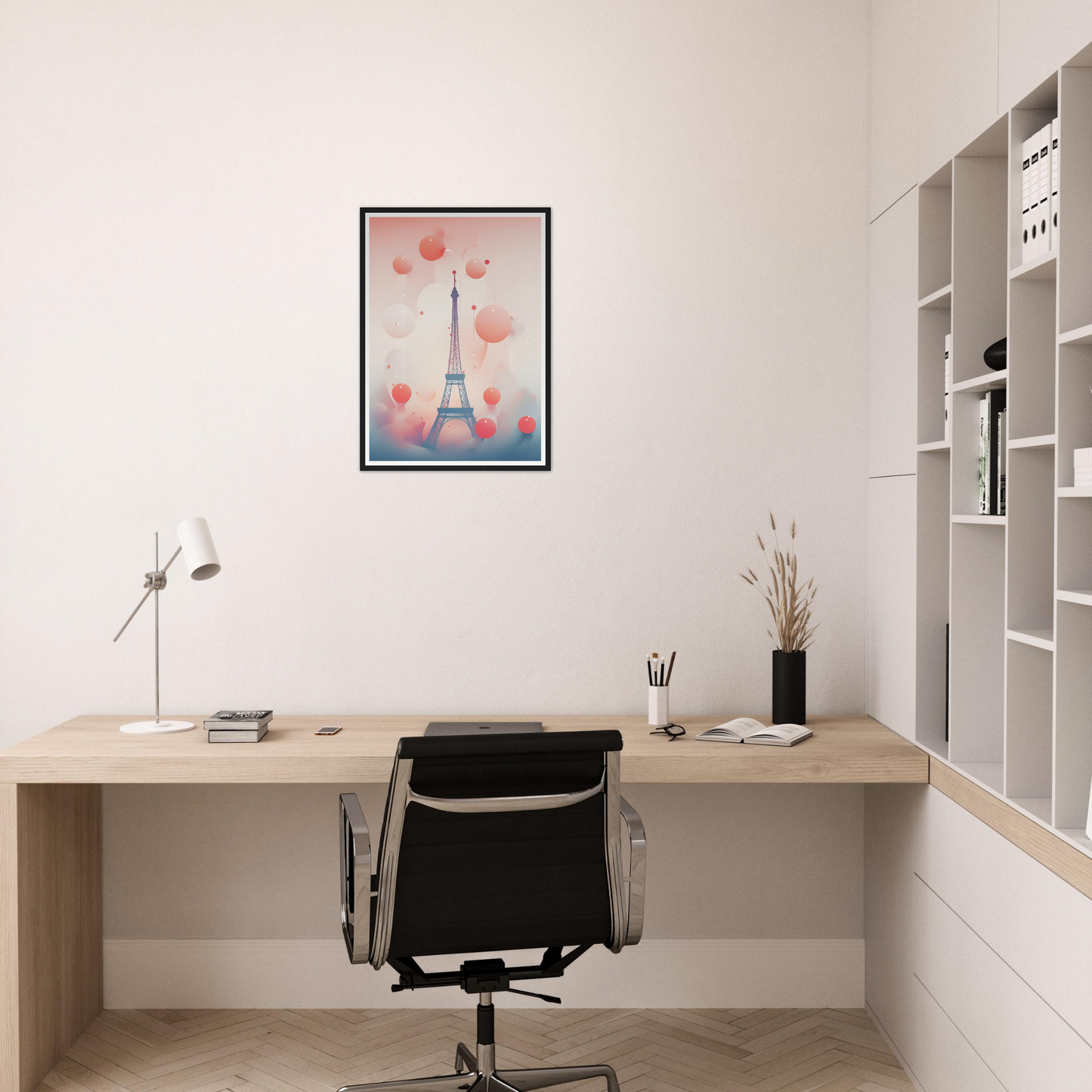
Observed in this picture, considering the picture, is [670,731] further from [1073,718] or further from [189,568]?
[189,568]

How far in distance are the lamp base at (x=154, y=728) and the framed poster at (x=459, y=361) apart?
0.89 m

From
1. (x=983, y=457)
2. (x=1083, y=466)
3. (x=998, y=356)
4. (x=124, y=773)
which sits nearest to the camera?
(x=1083, y=466)

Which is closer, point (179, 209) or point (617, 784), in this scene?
point (617, 784)

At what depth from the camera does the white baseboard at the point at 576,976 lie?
292 cm

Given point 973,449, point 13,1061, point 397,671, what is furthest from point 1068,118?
point 13,1061

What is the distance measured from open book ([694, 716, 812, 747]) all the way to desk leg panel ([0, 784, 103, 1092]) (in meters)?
1.69

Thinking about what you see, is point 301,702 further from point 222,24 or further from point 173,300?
point 222,24

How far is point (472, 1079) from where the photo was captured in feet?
7.35

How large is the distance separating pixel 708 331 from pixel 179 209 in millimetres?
1589

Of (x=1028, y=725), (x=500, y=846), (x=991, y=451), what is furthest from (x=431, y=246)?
(x=1028, y=725)

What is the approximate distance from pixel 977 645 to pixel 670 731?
794mm

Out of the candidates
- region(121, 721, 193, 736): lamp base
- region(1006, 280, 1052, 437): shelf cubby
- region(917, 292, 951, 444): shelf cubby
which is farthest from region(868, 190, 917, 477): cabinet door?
region(121, 721, 193, 736): lamp base

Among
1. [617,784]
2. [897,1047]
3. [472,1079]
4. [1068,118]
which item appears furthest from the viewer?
[897,1047]

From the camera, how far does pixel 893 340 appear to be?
8.89 ft
